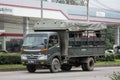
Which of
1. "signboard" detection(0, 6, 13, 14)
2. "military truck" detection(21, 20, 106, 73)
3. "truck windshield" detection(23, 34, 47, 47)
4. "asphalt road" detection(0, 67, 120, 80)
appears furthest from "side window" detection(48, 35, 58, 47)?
"signboard" detection(0, 6, 13, 14)

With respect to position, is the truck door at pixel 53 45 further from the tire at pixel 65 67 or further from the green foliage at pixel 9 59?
the green foliage at pixel 9 59

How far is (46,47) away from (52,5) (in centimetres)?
3148

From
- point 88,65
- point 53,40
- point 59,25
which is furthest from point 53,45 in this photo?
point 88,65

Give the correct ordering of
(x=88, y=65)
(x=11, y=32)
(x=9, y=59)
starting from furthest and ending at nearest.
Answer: (x=11, y=32)
(x=9, y=59)
(x=88, y=65)

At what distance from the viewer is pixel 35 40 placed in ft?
79.8

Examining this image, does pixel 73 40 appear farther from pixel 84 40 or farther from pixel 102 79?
pixel 102 79

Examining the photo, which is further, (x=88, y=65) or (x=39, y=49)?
(x=88, y=65)

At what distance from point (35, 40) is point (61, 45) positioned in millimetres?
2022

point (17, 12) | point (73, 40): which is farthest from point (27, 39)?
point (17, 12)

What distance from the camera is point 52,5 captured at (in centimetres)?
5509

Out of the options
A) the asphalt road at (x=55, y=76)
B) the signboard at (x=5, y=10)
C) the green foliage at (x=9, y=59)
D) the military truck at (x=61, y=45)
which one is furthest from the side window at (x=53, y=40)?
the signboard at (x=5, y=10)

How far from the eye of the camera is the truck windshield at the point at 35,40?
2411 cm

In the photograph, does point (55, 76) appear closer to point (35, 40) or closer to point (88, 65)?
point (35, 40)

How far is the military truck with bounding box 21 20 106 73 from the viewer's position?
24.1 meters
